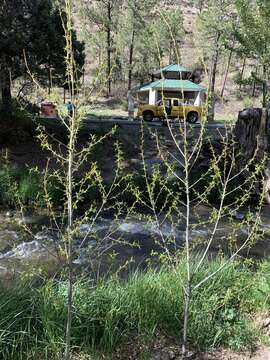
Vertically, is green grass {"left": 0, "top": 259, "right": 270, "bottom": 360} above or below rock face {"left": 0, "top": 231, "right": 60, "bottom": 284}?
above

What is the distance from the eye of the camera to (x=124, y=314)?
12.7 ft

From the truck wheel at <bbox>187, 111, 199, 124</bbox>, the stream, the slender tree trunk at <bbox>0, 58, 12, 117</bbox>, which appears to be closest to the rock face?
the stream

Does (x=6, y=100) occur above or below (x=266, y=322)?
above

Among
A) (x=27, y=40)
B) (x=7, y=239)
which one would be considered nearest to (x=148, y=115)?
(x=27, y=40)

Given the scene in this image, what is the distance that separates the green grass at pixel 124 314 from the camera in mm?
3496

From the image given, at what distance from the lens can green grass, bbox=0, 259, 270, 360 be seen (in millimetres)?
3496

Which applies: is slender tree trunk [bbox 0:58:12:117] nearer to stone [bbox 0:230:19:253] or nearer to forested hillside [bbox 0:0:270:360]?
forested hillside [bbox 0:0:270:360]

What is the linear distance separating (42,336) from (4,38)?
12.6m

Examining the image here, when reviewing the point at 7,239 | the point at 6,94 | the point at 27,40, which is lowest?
the point at 7,239

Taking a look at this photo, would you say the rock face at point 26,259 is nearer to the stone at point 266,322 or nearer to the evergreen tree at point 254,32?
the stone at point 266,322

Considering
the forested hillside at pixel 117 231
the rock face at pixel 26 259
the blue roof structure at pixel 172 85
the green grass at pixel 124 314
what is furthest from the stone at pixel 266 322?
the rock face at pixel 26 259

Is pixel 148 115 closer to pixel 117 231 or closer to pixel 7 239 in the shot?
pixel 117 231

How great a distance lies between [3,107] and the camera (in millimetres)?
15258

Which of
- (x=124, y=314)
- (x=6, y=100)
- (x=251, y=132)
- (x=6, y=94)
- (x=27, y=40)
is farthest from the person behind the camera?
(x=6, y=94)
